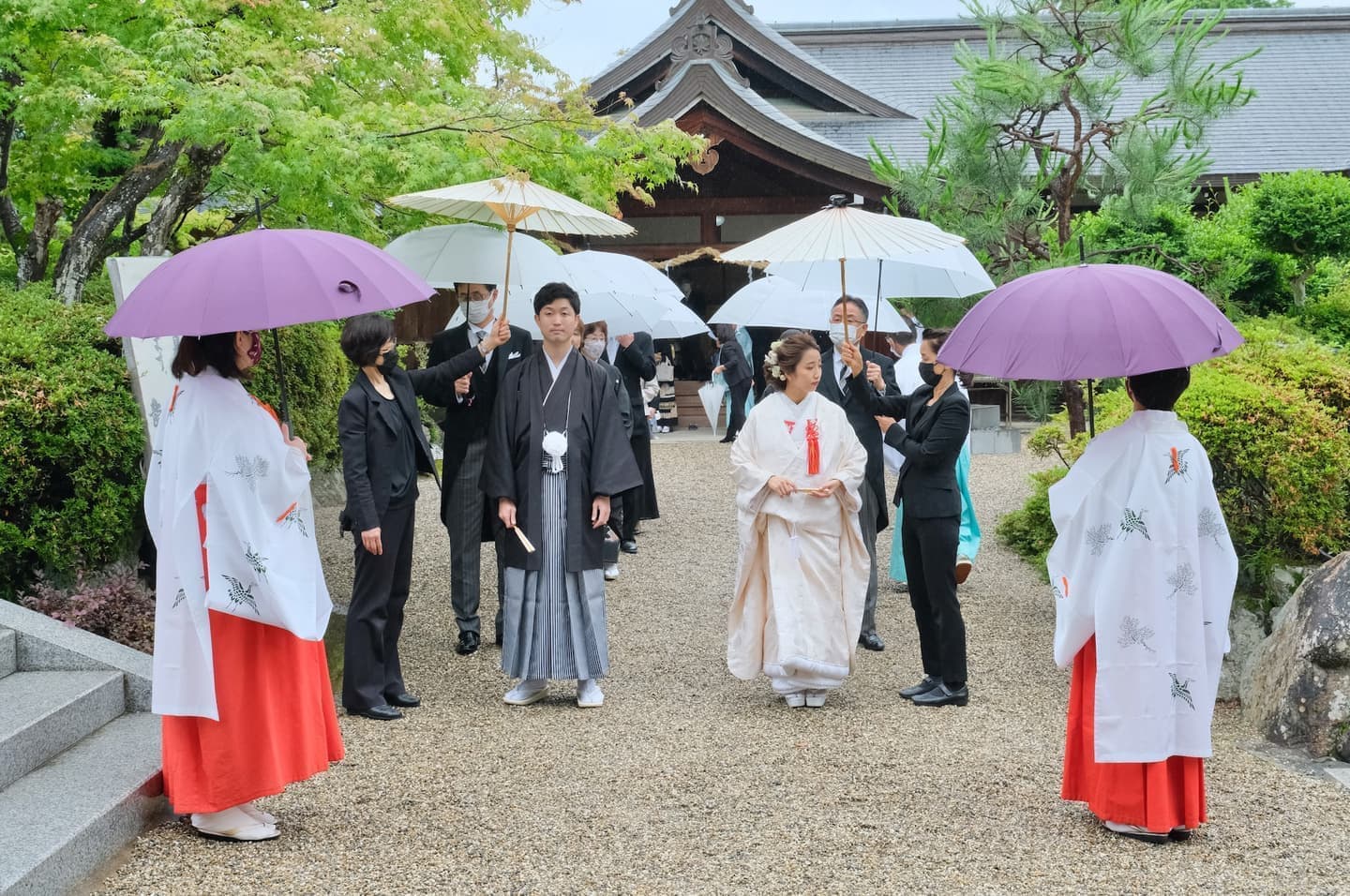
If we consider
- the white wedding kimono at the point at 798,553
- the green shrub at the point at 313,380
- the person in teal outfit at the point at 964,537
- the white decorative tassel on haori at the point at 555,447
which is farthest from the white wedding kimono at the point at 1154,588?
the green shrub at the point at 313,380

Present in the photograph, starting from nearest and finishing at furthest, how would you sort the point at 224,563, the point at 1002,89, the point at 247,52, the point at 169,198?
the point at 224,563, the point at 247,52, the point at 169,198, the point at 1002,89

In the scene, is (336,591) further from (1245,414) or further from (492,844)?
(1245,414)

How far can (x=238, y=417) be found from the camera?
4.22m

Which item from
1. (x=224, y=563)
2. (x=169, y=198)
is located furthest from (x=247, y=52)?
(x=224, y=563)

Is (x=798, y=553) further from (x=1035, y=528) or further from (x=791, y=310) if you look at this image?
(x=1035, y=528)

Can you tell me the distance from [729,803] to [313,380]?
18.2 feet

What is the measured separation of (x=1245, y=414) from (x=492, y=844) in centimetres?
442

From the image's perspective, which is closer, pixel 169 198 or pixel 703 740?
pixel 703 740

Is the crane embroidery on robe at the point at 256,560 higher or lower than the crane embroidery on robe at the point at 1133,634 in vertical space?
higher

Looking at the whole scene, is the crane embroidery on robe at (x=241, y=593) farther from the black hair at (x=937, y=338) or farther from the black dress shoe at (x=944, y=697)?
the black hair at (x=937, y=338)

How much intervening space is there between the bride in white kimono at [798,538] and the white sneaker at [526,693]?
3.09 ft

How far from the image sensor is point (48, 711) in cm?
455

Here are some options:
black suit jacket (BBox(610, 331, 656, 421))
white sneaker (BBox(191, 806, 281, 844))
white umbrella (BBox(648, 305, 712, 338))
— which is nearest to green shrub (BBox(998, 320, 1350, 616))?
white umbrella (BBox(648, 305, 712, 338))

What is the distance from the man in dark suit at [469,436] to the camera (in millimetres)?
6590
